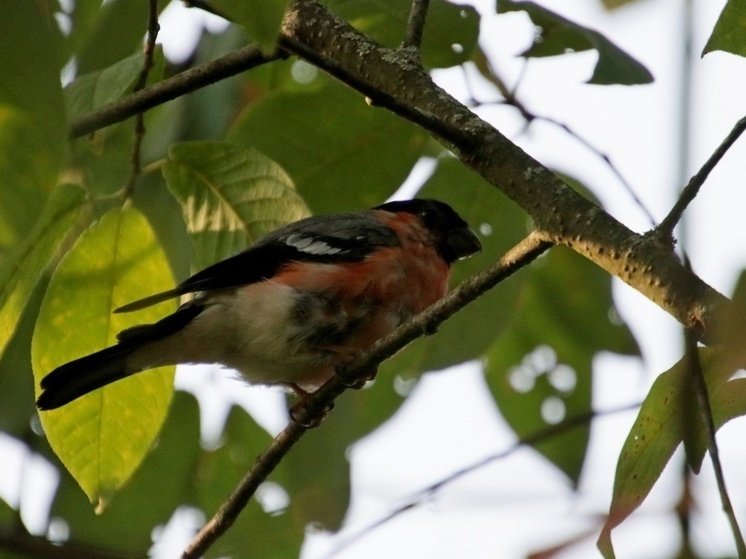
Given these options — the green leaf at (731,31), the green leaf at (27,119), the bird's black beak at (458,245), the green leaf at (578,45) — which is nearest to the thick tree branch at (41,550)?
the green leaf at (27,119)

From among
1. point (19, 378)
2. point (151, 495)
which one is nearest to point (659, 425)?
point (151, 495)

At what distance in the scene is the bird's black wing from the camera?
4281 mm

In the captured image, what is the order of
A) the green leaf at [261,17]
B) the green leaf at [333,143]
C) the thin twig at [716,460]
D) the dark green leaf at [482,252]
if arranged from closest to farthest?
1. the thin twig at [716,460]
2. the green leaf at [261,17]
3. the green leaf at [333,143]
4. the dark green leaf at [482,252]

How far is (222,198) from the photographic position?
349cm

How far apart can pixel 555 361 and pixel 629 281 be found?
2.26m

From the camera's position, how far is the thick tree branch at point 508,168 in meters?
2.15

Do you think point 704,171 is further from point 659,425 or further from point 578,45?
point 578,45

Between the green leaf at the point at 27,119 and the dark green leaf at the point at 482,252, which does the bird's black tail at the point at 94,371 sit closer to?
the dark green leaf at the point at 482,252

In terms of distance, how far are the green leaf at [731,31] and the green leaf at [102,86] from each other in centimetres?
165

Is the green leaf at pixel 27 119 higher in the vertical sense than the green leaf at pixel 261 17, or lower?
lower

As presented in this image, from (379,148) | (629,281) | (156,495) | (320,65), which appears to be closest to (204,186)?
(379,148)

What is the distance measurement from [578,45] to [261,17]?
74.5 inches

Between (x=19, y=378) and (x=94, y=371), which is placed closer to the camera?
(x=94, y=371)

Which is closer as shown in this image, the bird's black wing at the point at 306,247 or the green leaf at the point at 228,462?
the bird's black wing at the point at 306,247
